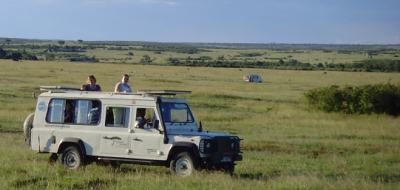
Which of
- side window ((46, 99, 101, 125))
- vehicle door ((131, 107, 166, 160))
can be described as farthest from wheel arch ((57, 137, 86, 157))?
vehicle door ((131, 107, 166, 160))

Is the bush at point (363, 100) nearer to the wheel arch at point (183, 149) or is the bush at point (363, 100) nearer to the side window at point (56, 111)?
the side window at point (56, 111)

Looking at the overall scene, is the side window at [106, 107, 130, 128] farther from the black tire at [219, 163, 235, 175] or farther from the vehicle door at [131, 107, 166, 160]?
the black tire at [219, 163, 235, 175]

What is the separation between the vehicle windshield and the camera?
15688 millimetres

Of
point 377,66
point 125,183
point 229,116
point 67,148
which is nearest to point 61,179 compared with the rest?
point 125,183

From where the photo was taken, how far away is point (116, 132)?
51.9 ft

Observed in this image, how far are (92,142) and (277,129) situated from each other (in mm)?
14697

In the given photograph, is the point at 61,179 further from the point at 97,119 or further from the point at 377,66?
the point at 377,66

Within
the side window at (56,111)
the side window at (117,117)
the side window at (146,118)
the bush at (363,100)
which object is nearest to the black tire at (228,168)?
the side window at (146,118)

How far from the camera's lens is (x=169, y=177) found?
1427cm

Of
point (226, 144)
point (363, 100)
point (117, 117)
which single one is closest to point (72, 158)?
point (117, 117)

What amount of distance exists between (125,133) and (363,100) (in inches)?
1003

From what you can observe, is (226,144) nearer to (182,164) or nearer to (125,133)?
(182,164)

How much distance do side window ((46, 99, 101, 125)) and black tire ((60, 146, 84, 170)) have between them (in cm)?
59

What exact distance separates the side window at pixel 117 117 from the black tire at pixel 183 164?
4.49 ft
